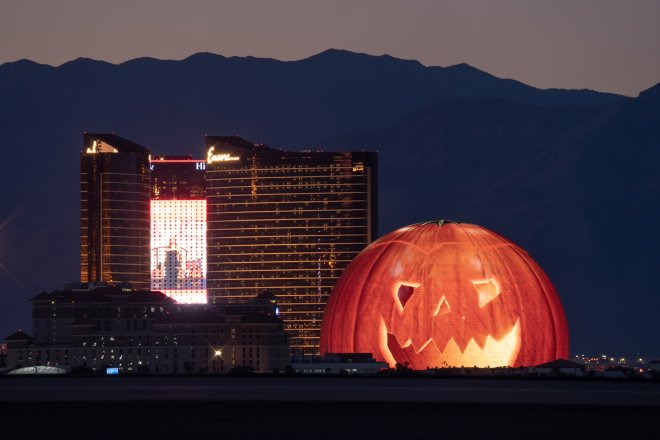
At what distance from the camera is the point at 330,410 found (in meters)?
76.4

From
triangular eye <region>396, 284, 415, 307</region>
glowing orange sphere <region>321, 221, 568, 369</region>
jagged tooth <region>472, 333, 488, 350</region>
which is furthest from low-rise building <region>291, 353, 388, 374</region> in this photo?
jagged tooth <region>472, 333, 488, 350</region>

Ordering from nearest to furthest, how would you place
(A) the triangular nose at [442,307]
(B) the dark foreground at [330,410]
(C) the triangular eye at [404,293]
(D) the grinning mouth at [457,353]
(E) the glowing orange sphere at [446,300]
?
(B) the dark foreground at [330,410] < (C) the triangular eye at [404,293] < (E) the glowing orange sphere at [446,300] < (A) the triangular nose at [442,307] < (D) the grinning mouth at [457,353]

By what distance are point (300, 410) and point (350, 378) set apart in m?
31.4

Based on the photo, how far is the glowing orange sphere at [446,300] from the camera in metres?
132

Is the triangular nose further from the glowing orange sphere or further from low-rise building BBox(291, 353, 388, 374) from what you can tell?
low-rise building BBox(291, 353, 388, 374)

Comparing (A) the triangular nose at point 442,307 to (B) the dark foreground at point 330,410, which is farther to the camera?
(A) the triangular nose at point 442,307

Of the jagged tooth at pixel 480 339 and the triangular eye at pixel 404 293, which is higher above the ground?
the triangular eye at pixel 404 293

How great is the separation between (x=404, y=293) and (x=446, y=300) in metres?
3.03

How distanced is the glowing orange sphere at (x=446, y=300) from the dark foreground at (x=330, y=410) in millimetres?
33308

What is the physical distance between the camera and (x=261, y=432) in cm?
6712

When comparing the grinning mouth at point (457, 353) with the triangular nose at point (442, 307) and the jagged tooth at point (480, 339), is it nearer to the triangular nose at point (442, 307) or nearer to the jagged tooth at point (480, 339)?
the jagged tooth at point (480, 339)

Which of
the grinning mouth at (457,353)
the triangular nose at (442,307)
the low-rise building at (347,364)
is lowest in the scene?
the low-rise building at (347,364)

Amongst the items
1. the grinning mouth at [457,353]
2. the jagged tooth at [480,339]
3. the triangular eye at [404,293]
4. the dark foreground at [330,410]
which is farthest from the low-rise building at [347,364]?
the dark foreground at [330,410]

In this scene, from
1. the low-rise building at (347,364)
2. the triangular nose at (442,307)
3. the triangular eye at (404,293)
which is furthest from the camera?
the low-rise building at (347,364)
